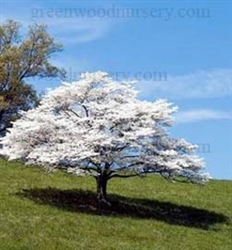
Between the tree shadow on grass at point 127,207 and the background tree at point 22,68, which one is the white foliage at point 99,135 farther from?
the background tree at point 22,68

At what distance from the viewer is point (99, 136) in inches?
1149

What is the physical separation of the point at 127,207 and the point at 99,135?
3.51 meters

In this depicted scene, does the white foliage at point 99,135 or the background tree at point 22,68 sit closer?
the white foliage at point 99,135

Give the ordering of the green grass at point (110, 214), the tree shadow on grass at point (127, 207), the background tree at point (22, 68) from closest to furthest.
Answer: the green grass at point (110, 214) < the tree shadow on grass at point (127, 207) < the background tree at point (22, 68)

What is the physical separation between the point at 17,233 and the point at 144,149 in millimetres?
9305

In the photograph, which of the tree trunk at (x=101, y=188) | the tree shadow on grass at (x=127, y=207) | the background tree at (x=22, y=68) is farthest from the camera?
the background tree at (x=22, y=68)

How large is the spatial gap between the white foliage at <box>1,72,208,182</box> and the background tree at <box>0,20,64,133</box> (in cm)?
3221

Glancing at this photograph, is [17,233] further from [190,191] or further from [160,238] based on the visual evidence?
[190,191]

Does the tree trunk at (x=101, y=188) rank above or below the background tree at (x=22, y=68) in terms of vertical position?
below

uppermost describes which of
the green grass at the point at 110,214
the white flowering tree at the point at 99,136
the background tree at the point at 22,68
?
the background tree at the point at 22,68

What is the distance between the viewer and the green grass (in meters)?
23.3

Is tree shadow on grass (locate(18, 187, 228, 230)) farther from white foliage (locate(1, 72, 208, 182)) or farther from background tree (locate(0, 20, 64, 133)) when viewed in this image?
background tree (locate(0, 20, 64, 133))

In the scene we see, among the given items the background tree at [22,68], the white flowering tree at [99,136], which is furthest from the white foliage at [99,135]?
the background tree at [22,68]

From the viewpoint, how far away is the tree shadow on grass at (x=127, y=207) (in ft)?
95.7
